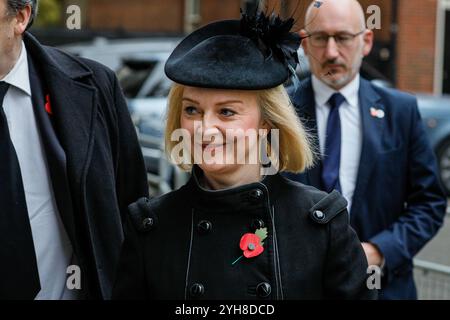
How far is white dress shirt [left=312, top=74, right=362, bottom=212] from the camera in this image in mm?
3424

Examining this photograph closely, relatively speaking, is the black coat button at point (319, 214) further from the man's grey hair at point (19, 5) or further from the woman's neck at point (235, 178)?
the man's grey hair at point (19, 5)

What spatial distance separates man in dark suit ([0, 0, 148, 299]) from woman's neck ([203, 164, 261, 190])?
73 cm

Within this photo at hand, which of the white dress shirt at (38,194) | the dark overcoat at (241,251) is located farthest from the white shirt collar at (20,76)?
the dark overcoat at (241,251)

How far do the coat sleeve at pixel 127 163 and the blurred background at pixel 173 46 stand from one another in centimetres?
276

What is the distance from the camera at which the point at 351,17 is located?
11.3 feet

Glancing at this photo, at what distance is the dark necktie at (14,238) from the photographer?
9.10 feet

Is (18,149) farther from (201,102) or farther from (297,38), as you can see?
(297,38)

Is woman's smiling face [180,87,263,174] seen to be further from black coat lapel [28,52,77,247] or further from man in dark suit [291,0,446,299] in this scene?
man in dark suit [291,0,446,299]

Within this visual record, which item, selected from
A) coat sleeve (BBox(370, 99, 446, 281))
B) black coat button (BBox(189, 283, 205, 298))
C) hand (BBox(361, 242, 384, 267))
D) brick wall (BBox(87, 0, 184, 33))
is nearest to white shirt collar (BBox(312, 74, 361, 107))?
coat sleeve (BBox(370, 99, 446, 281))

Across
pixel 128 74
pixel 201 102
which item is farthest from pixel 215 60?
pixel 128 74

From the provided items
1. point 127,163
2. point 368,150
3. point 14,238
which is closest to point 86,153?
point 127,163

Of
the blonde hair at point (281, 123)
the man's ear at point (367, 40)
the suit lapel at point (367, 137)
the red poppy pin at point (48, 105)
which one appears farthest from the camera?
the man's ear at point (367, 40)

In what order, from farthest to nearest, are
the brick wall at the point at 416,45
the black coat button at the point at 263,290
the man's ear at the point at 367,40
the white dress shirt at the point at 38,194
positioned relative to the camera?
the brick wall at the point at 416,45
the man's ear at the point at 367,40
the white dress shirt at the point at 38,194
the black coat button at the point at 263,290
